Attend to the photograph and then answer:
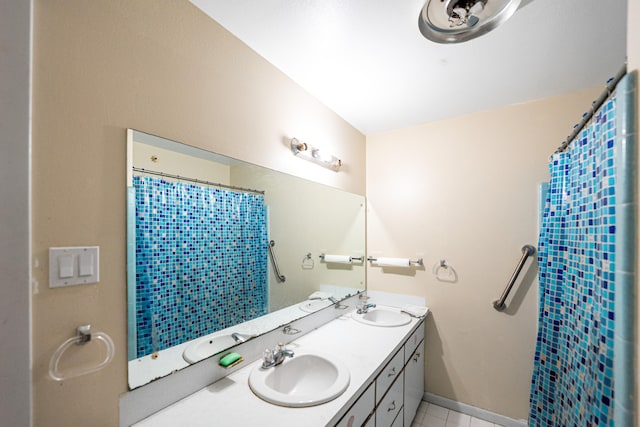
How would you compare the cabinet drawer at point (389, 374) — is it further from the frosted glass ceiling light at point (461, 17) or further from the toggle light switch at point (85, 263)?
the frosted glass ceiling light at point (461, 17)

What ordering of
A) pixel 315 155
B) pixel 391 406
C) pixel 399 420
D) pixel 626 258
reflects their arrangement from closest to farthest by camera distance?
1. pixel 626 258
2. pixel 391 406
3. pixel 399 420
4. pixel 315 155

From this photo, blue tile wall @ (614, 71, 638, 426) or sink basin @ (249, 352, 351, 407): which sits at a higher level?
blue tile wall @ (614, 71, 638, 426)

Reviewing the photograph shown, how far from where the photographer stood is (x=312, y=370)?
142 centimetres

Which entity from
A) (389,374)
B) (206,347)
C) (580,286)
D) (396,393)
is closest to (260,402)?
(206,347)

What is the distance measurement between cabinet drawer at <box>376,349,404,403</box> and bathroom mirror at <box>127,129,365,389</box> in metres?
0.58

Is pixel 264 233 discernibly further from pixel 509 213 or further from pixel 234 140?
pixel 509 213

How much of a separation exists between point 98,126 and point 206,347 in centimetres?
94

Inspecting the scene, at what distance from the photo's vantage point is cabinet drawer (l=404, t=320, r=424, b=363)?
179 cm

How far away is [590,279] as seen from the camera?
3.21 ft

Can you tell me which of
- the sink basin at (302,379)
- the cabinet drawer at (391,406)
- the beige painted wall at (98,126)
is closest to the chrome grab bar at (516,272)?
the cabinet drawer at (391,406)

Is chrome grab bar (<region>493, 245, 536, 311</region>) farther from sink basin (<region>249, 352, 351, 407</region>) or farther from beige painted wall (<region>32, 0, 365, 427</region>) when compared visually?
beige painted wall (<region>32, 0, 365, 427</region>)

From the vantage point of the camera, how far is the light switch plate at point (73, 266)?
76 cm

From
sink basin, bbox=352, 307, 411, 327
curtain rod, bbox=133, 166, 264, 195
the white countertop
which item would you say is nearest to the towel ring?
the white countertop

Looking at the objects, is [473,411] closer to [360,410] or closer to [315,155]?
[360,410]
